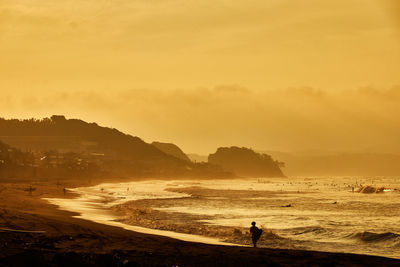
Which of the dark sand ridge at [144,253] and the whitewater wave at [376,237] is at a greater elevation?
the dark sand ridge at [144,253]

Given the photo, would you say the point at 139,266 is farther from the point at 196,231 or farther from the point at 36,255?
the point at 196,231

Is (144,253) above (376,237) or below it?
above

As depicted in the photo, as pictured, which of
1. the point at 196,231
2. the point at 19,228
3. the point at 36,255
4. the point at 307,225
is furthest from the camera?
the point at 307,225

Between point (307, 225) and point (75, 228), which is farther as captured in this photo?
point (307, 225)

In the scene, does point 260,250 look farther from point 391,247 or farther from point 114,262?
point 391,247

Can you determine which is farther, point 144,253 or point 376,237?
point 376,237

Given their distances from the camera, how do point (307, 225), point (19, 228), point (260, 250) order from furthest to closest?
point (307, 225) → point (19, 228) → point (260, 250)

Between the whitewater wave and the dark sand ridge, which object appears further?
the whitewater wave

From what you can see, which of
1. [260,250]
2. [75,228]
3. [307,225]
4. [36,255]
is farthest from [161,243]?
[307,225]

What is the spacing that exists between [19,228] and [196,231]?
14397mm

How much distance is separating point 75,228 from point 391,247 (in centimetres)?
1952

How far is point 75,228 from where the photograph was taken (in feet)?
101

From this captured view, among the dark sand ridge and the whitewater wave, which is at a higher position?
the dark sand ridge

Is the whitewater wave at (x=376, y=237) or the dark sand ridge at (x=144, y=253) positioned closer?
the dark sand ridge at (x=144, y=253)
